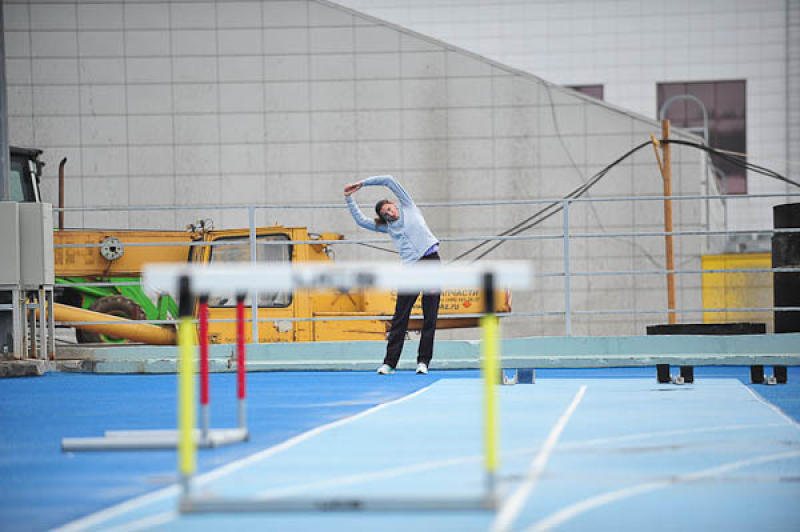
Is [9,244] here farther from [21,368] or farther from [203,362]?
[203,362]

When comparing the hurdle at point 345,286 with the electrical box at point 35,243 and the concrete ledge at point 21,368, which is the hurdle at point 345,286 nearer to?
the concrete ledge at point 21,368

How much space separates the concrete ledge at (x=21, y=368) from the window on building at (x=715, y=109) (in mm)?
18839

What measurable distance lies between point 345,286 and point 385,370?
6.25m

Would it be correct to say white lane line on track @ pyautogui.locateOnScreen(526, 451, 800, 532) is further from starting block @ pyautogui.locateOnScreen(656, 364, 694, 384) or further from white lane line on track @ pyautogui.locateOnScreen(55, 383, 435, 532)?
starting block @ pyautogui.locateOnScreen(656, 364, 694, 384)

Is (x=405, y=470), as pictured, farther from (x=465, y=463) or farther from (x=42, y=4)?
(x=42, y=4)

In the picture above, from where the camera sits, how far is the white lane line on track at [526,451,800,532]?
3.49 meters

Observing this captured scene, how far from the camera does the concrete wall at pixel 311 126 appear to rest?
722 inches

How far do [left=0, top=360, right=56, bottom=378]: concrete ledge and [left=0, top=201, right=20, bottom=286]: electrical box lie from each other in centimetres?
83

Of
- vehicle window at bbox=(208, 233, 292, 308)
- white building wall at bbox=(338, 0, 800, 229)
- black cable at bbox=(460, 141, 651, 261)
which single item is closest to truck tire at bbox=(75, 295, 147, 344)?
vehicle window at bbox=(208, 233, 292, 308)

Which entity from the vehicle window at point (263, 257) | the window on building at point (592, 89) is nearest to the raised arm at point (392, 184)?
the vehicle window at point (263, 257)

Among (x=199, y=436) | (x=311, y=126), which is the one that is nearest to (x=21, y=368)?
(x=199, y=436)

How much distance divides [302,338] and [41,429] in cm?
806

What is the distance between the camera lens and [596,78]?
27406mm

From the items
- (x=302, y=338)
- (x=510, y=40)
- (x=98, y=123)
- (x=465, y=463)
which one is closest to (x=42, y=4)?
(x=98, y=123)
